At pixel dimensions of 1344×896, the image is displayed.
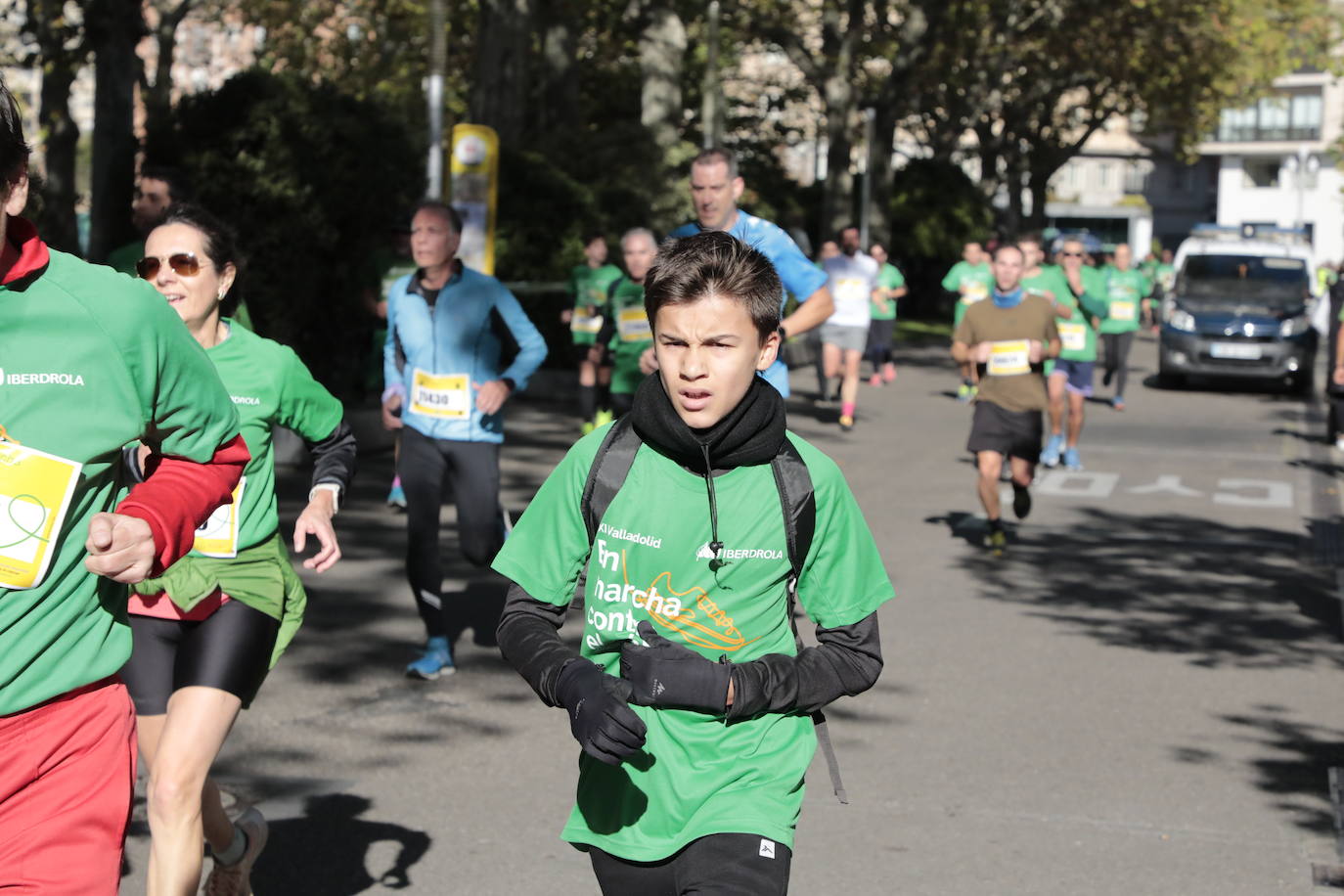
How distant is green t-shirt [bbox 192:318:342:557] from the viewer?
14.4ft

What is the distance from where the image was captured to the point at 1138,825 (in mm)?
5906

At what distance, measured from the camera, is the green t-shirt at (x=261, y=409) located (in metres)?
4.38

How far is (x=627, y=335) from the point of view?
1235 centimetres

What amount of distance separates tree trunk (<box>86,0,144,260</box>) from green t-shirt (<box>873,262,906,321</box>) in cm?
1074

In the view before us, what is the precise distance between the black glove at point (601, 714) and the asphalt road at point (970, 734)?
2.26m

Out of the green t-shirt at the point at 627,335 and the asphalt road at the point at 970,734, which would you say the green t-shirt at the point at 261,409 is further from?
the green t-shirt at the point at 627,335

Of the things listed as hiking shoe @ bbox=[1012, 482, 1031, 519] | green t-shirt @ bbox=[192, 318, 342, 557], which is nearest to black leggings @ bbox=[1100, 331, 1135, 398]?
hiking shoe @ bbox=[1012, 482, 1031, 519]

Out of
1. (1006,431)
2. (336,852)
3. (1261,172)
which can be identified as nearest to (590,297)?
(1006,431)

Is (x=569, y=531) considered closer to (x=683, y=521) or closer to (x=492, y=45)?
(x=683, y=521)

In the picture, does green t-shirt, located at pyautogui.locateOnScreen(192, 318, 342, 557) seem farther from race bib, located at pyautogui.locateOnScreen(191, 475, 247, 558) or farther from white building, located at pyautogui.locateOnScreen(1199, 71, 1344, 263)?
white building, located at pyautogui.locateOnScreen(1199, 71, 1344, 263)

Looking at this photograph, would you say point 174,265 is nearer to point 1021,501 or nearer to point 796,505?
point 796,505

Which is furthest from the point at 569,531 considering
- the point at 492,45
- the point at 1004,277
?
the point at 492,45

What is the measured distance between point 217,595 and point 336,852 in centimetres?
141

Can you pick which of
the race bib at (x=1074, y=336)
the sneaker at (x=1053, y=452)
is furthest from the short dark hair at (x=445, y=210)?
the race bib at (x=1074, y=336)
